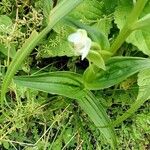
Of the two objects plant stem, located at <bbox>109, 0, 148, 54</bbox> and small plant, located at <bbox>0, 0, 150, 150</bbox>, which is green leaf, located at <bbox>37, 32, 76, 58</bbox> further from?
plant stem, located at <bbox>109, 0, 148, 54</bbox>

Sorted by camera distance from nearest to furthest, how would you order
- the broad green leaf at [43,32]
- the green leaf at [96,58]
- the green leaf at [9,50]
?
the broad green leaf at [43,32] < the green leaf at [96,58] < the green leaf at [9,50]

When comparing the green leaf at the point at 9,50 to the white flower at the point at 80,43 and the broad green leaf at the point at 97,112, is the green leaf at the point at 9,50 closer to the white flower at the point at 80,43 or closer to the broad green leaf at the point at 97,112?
the broad green leaf at the point at 97,112

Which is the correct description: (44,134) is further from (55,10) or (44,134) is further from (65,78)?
(55,10)

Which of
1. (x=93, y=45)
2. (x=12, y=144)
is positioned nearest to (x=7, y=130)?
(x=12, y=144)

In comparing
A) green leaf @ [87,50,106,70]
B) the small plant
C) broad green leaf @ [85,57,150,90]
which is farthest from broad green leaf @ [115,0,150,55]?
green leaf @ [87,50,106,70]

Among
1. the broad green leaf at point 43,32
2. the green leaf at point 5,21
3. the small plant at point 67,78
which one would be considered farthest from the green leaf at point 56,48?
the broad green leaf at point 43,32

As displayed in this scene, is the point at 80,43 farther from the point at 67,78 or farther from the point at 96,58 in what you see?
the point at 67,78
